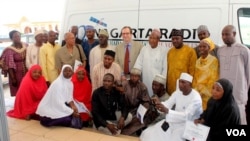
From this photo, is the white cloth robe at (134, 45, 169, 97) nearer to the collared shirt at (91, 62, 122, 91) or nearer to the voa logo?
the collared shirt at (91, 62, 122, 91)

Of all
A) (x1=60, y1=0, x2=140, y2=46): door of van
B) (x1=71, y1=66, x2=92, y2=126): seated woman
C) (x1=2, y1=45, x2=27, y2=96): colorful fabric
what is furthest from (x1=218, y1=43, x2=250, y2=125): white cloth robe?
(x1=2, y1=45, x2=27, y2=96): colorful fabric

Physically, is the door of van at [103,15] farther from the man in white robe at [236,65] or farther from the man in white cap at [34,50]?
the man in white robe at [236,65]

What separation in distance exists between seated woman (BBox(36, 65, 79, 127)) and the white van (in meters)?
1.17

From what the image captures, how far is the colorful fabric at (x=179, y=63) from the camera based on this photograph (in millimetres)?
3590

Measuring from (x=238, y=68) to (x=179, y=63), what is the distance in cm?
83

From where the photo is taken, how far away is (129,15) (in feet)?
14.2

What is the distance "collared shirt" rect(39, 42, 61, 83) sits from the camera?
455 centimetres

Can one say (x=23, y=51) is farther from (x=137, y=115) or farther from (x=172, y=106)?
(x=172, y=106)

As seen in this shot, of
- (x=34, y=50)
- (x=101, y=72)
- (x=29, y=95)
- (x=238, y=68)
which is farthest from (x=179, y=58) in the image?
(x=34, y=50)

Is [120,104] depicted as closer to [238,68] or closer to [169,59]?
[169,59]

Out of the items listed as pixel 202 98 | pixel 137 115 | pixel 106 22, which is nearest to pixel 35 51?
pixel 106 22

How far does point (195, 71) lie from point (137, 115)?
43.6 inches

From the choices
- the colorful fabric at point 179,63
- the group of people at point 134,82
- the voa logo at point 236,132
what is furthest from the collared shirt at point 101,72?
the voa logo at point 236,132

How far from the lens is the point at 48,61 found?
4.58 metres
